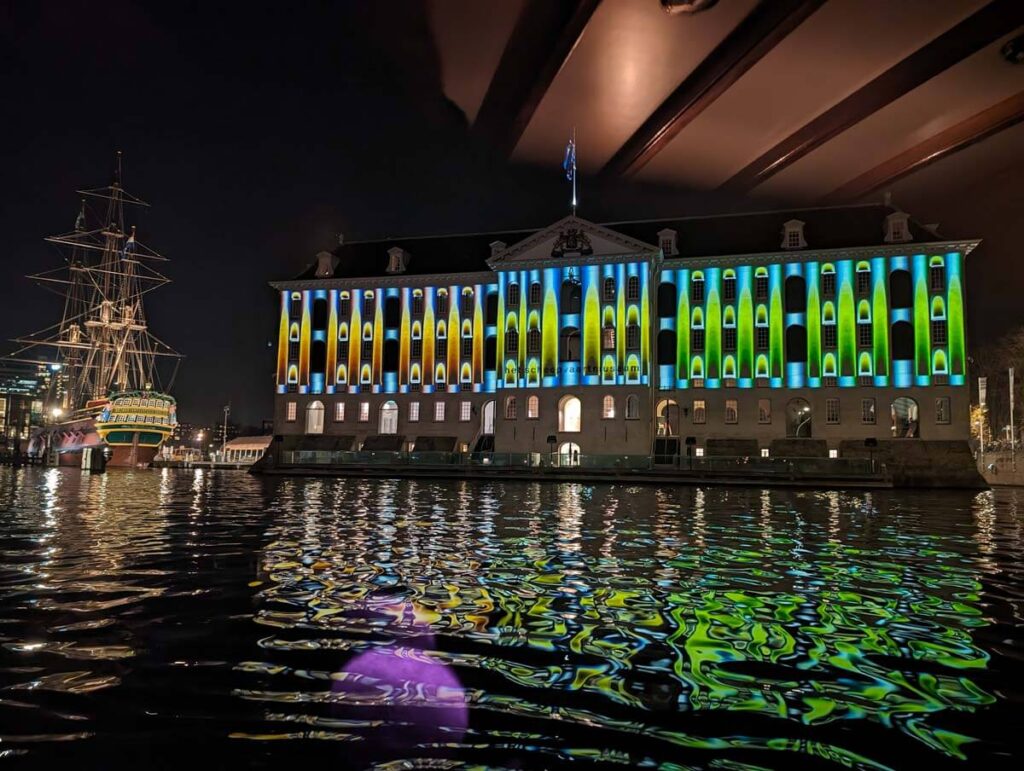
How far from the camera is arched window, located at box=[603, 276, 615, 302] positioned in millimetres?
61594

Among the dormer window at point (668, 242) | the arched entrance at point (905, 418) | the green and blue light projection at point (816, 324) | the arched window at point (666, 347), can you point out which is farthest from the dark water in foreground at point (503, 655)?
the dormer window at point (668, 242)

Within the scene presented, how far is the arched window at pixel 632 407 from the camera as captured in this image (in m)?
60.1

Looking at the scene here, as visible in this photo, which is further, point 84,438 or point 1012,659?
point 84,438

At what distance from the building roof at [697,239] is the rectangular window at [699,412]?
43.9 ft

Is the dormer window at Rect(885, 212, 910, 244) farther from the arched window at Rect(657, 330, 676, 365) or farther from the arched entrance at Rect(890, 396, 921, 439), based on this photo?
the arched window at Rect(657, 330, 676, 365)

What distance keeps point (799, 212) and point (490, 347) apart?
3178 cm

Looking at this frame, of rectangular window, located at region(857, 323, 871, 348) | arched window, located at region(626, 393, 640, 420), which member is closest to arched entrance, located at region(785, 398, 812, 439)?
rectangular window, located at region(857, 323, 871, 348)

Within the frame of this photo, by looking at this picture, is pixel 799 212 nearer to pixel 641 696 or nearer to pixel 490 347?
pixel 490 347

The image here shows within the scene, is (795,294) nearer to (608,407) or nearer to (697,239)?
(697,239)

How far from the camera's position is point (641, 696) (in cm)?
482

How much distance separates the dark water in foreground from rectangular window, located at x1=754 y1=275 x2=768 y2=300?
168 ft

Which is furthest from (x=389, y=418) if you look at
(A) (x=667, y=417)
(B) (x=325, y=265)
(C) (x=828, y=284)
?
(C) (x=828, y=284)

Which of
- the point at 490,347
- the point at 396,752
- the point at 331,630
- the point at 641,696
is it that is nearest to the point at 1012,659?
the point at 641,696

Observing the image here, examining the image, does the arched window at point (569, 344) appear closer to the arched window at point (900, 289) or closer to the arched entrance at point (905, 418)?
the arched window at point (900, 289)
